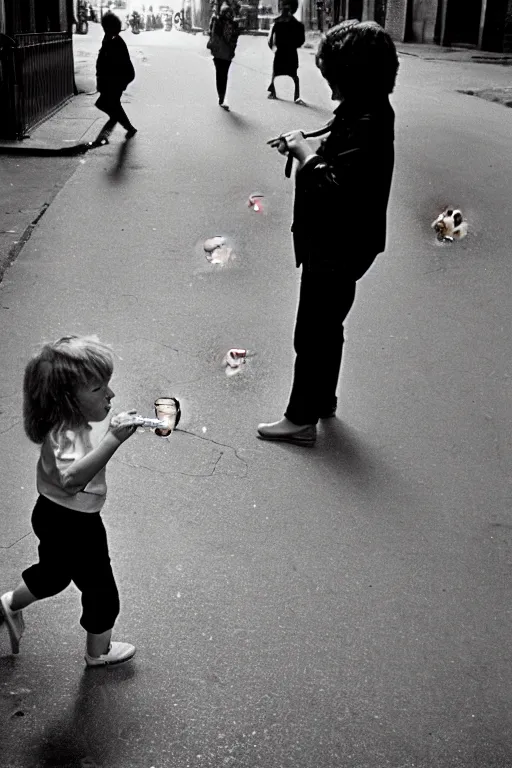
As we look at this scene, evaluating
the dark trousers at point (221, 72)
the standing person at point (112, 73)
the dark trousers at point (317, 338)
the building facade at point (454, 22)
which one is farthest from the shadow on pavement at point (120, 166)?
the building facade at point (454, 22)

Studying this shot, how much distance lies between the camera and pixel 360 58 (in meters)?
4.02

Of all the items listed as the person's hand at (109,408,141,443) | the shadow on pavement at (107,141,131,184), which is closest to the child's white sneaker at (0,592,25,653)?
the person's hand at (109,408,141,443)

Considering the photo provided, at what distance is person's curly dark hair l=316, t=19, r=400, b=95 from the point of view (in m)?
4.01

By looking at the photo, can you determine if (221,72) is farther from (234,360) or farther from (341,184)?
(341,184)

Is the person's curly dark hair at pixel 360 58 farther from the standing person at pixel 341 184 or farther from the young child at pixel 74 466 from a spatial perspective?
the young child at pixel 74 466

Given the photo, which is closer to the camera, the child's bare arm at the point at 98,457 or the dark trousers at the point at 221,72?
the child's bare arm at the point at 98,457

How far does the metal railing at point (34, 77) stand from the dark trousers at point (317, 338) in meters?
Result: 8.36

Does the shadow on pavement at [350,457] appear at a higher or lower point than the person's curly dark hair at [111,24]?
lower

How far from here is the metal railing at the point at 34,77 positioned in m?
11.7

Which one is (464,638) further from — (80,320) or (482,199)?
(482,199)

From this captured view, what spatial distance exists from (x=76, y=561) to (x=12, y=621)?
41cm

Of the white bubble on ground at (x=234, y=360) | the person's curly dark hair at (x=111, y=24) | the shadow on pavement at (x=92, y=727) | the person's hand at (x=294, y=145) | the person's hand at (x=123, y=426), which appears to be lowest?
the white bubble on ground at (x=234, y=360)

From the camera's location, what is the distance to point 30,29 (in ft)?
51.8

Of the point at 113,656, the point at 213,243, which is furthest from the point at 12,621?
the point at 213,243
